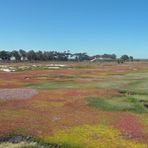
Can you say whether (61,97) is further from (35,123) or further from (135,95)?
(35,123)

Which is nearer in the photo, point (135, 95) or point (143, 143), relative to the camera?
point (143, 143)

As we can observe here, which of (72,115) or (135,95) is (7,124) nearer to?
(72,115)

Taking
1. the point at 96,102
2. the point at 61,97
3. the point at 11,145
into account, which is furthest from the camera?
the point at 61,97

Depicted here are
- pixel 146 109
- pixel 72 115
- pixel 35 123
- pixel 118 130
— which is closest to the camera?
pixel 118 130

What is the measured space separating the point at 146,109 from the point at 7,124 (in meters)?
14.5

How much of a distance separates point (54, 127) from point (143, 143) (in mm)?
7442

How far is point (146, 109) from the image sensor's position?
120 feet

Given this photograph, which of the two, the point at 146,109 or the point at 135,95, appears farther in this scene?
the point at 135,95

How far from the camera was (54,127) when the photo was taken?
2861 centimetres

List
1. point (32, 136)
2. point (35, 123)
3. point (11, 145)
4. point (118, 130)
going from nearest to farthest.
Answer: point (11, 145) → point (32, 136) → point (118, 130) → point (35, 123)


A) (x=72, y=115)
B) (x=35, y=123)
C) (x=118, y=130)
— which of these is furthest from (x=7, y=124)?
(x=118, y=130)

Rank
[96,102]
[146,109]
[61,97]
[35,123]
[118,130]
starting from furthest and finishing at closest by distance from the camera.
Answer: [61,97] < [96,102] < [146,109] < [35,123] < [118,130]

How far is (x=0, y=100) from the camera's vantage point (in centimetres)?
4153

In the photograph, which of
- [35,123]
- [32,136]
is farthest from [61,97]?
[32,136]
